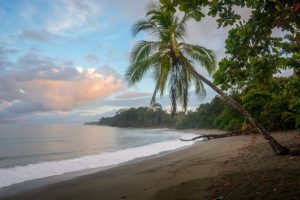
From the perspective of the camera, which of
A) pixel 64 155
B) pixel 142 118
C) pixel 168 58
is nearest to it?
pixel 168 58

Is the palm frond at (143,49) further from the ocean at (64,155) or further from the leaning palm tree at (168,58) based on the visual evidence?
the ocean at (64,155)

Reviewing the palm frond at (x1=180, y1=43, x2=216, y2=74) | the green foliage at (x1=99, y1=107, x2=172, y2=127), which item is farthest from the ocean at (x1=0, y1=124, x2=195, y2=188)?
the green foliage at (x1=99, y1=107, x2=172, y2=127)

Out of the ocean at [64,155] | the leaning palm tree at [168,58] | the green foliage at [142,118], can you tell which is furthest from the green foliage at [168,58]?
the green foliage at [142,118]

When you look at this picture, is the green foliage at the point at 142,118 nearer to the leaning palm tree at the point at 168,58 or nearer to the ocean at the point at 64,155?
the ocean at the point at 64,155

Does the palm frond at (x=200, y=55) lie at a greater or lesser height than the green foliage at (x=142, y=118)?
lesser

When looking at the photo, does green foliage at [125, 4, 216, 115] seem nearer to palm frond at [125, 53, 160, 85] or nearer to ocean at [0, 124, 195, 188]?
palm frond at [125, 53, 160, 85]

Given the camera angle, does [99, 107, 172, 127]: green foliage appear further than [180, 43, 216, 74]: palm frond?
Yes

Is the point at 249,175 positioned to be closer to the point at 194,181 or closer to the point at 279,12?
the point at 194,181

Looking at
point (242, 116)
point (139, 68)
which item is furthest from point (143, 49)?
point (242, 116)

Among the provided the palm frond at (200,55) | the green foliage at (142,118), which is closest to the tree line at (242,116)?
the green foliage at (142,118)

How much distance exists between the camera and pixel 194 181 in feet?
24.9

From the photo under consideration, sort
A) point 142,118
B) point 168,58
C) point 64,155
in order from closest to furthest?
1. point 168,58
2. point 64,155
3. point 142,118

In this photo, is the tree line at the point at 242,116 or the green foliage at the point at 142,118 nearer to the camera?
the tree line at the point at 242,116

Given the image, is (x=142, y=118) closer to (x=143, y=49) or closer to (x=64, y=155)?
(x=64, y=155)
